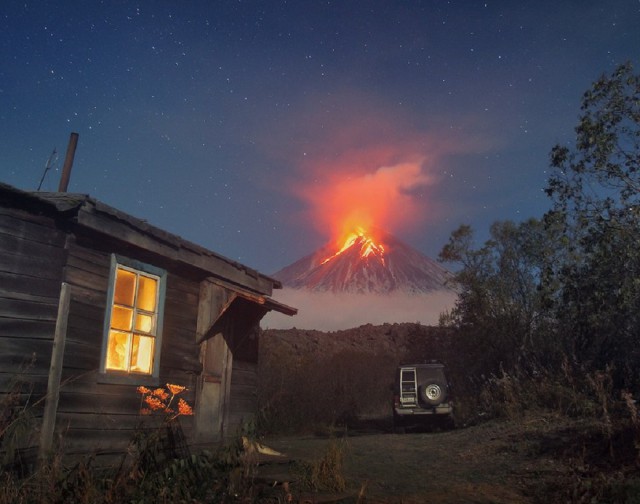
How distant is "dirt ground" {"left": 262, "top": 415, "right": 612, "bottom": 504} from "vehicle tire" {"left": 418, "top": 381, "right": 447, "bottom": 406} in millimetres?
3290

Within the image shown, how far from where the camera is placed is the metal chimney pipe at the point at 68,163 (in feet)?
33.2

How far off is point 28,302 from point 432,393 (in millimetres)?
13104

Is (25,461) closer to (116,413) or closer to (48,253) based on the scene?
(116,413)

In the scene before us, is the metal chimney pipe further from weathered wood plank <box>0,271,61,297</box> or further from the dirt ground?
the dirt ground

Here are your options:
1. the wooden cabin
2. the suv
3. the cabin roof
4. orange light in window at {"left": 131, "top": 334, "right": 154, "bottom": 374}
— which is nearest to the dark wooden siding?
the wooden cabin

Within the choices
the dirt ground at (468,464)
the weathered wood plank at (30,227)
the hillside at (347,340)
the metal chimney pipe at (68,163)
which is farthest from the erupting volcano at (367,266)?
the weathered wood plank at (30,227)

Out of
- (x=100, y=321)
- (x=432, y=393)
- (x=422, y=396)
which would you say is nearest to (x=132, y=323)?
(x=100, y=321)

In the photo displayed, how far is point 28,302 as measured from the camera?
6703 mm

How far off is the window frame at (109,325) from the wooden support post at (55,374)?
66cm

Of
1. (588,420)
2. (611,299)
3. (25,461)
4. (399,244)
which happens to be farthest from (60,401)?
(399,244)

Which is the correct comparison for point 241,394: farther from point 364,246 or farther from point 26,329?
point 364,246

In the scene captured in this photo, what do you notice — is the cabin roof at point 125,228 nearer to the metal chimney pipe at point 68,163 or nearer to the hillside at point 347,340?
the metal chimney pipe at point 68,163

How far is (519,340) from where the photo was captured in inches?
788

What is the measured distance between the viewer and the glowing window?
7863 mm
